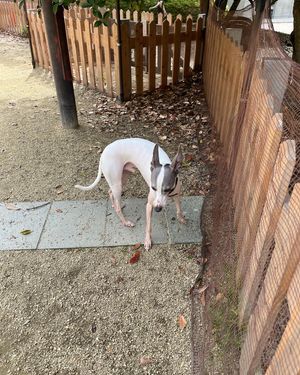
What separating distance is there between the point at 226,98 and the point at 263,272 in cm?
298

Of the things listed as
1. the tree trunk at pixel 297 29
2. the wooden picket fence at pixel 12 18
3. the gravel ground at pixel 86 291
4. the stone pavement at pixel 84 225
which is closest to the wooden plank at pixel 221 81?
the gravel ground at pixel 86 291

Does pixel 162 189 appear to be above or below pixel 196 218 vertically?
above

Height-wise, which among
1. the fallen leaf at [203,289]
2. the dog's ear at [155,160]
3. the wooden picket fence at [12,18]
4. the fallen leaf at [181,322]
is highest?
the dog's ear at [155,160]

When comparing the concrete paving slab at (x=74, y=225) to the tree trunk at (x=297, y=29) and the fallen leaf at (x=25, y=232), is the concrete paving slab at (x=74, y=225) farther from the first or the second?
the tree trunk at (x=297, y=29)

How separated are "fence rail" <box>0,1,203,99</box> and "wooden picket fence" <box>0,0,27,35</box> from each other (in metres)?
5.14

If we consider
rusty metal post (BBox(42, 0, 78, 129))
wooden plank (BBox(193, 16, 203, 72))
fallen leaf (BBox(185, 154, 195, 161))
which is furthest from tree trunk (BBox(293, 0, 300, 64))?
rusty metal post (BBox(42, 0, 78, 129))

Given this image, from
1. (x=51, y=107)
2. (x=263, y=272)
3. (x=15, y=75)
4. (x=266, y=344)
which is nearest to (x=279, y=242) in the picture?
(x=263, y=272)

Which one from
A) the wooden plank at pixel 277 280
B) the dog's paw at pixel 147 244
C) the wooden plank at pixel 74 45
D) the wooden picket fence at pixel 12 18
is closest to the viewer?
the wooden plank at pixel 277 280

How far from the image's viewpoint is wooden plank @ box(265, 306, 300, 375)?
138 centimetres

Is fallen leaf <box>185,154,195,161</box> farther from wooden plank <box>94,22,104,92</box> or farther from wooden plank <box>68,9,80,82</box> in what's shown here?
wooden plank <box>68,9,80,82</box>

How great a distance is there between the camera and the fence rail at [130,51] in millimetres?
6332

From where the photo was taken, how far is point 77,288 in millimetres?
3002

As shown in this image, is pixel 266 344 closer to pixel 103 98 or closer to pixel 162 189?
pixel 162 189

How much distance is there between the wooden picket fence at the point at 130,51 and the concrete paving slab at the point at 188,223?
139 inches
